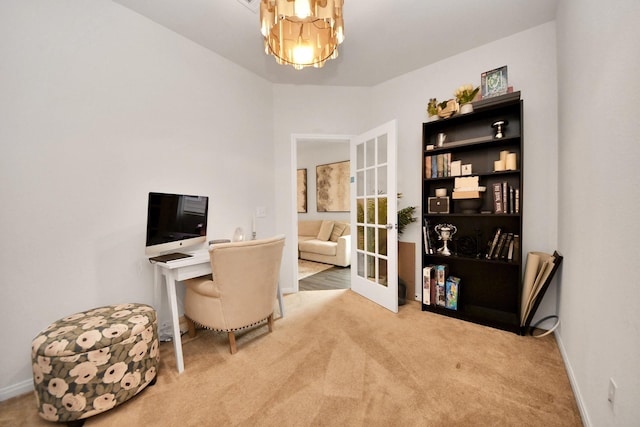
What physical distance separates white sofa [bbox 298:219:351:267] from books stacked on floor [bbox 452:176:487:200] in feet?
7.57

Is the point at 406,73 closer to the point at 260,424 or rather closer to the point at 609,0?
the point at 609,0

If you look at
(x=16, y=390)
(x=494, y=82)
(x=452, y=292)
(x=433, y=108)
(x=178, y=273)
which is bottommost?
(x=16, y=390)

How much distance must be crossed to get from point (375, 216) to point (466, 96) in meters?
1.46

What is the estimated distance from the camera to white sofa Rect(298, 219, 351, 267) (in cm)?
445

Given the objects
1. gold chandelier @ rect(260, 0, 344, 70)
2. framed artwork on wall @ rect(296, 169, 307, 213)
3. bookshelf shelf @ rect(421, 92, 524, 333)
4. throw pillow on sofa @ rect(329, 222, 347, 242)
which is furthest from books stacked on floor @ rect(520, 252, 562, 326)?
framed artwork on wall @ rect(296, 169, 307, 213)

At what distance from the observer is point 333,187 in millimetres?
5438

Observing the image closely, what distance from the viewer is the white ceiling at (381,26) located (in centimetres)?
195

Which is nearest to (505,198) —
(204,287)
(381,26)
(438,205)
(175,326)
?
(438,205)

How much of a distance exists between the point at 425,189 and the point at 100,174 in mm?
2856

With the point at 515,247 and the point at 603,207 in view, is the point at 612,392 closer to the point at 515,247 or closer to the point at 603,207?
the point at 603,207

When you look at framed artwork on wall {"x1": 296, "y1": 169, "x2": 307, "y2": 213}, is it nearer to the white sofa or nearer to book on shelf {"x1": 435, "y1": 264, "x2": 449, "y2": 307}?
the white sofa

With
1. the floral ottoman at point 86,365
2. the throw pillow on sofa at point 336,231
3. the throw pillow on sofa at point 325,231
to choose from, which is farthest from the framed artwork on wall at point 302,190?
the floral ottoman at point 86,365

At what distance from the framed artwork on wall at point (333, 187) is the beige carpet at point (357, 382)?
3.30 m

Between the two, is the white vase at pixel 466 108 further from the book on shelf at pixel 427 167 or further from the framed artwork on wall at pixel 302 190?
the framed artwork on wall at pixel 302 190
